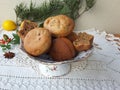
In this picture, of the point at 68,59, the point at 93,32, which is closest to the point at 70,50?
the point at 68,59

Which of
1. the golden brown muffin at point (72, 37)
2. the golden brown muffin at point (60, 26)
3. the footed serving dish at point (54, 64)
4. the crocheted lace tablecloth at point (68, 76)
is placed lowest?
the crocheted lace tablecloth at point (68, 76)

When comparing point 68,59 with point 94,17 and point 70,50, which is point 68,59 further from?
point 94,17

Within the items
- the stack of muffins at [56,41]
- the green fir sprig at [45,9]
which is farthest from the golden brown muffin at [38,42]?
the green fir sprig at [45,9]

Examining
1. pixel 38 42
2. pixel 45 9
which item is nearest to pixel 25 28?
pixel 38 42

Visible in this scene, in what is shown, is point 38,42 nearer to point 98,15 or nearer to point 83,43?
point 83,43

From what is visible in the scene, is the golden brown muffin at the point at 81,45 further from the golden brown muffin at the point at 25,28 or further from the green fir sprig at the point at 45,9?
the green fir sprig at the point at 45,9
